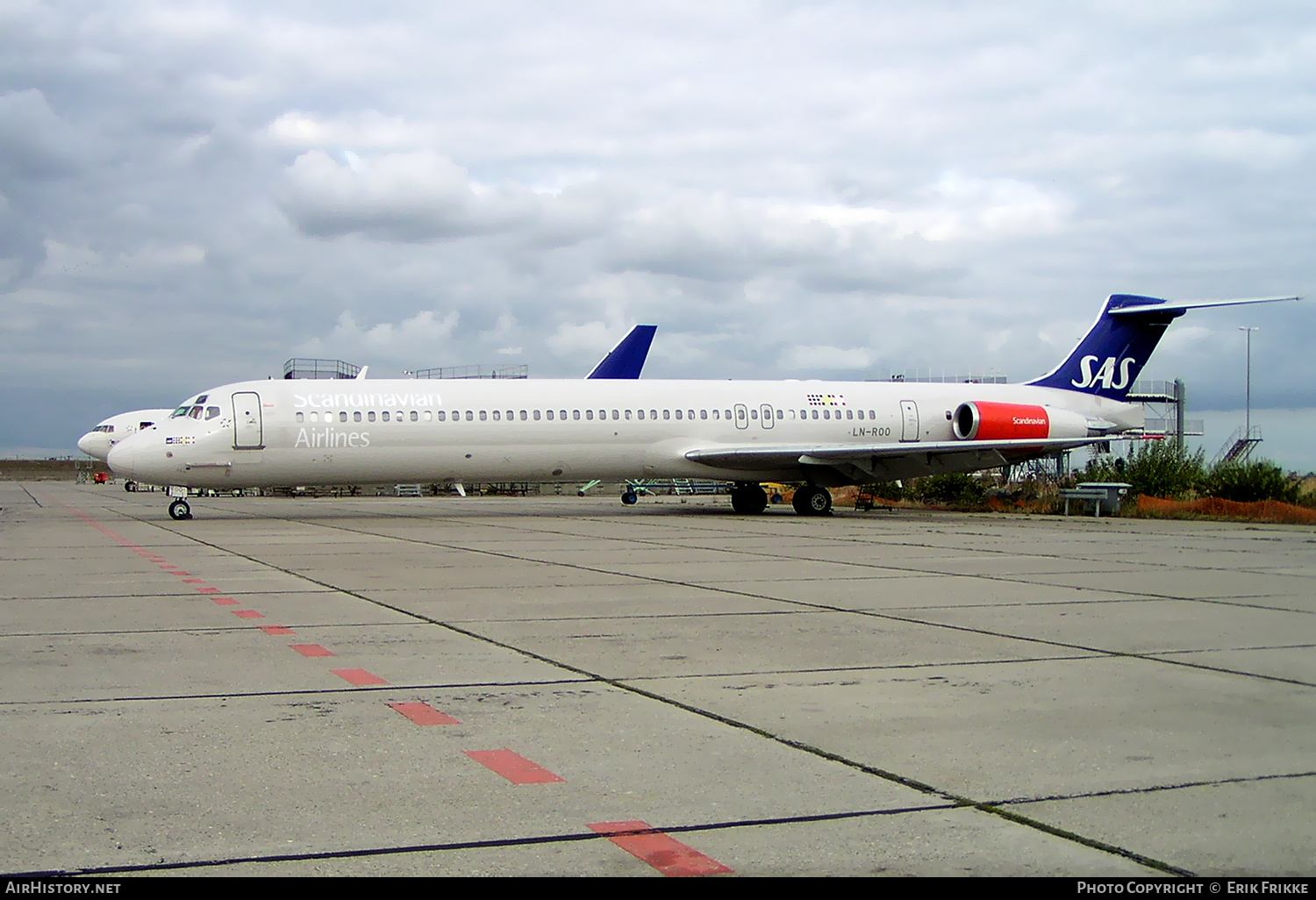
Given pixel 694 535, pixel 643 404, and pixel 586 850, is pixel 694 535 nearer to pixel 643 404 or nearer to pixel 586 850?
pixel 643 404

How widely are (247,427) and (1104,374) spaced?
21.8 metres

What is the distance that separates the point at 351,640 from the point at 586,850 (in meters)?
4.93

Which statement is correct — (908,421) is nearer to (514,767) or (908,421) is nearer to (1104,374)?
(1104,374)

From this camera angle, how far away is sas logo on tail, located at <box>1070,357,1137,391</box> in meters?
31.1

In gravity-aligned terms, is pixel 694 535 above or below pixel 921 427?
below

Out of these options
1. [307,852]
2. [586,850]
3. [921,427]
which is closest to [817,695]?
[586,850]

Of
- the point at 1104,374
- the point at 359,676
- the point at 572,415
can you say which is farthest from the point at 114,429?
the point at 359,676

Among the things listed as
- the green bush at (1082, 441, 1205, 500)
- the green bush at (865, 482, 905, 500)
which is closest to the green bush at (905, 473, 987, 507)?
the green bush at (865, 482, 905, 500)

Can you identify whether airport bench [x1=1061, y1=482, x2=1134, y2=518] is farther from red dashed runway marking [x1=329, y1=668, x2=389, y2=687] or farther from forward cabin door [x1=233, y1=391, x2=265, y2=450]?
red dashed runway marking [x1=329, y1=668, x2=389, y2=687]

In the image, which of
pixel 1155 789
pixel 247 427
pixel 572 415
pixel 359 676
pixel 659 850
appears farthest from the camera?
pixel 572 415

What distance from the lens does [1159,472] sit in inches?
1264

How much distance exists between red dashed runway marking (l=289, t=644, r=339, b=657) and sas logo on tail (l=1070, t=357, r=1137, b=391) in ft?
88.2

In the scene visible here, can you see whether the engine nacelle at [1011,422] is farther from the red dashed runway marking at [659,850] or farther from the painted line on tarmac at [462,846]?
the red dashed runway marking at [659,850]

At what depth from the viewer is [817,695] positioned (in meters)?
6.55
